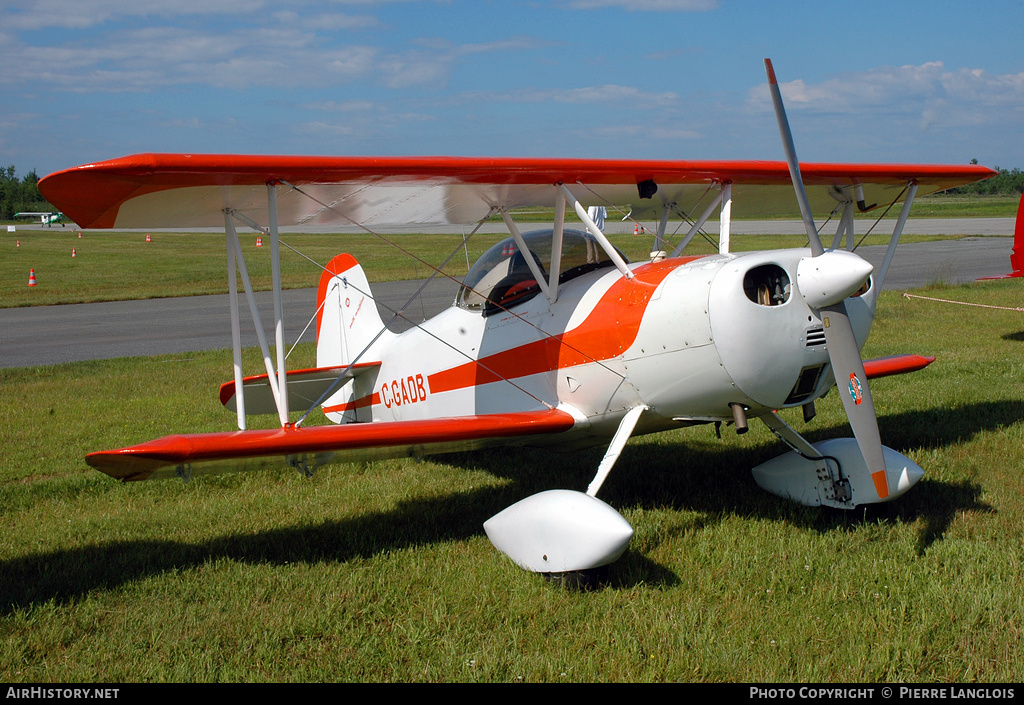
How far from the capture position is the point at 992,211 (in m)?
60.1

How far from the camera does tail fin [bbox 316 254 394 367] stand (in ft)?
27.7

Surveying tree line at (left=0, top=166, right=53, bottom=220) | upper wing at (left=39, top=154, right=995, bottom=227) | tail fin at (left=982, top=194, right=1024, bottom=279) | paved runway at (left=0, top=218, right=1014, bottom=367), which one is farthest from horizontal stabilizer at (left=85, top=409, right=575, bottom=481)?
tree line at (left=0, top=166, right=53, bottom=220)

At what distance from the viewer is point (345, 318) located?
8883 mm

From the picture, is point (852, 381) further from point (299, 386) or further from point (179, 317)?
point (179, 317)

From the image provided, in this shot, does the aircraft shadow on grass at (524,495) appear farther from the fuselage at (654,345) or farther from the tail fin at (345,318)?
the tail fin at (345,318)

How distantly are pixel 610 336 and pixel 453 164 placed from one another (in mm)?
1547

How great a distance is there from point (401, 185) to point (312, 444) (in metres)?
1.90

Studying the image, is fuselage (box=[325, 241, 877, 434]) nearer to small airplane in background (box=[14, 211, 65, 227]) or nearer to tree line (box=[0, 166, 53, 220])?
small airplane in background (box=[14, 211, 65, 227])

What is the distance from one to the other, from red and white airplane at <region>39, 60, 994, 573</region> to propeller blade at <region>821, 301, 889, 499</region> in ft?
0.04

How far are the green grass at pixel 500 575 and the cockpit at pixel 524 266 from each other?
165 cm
